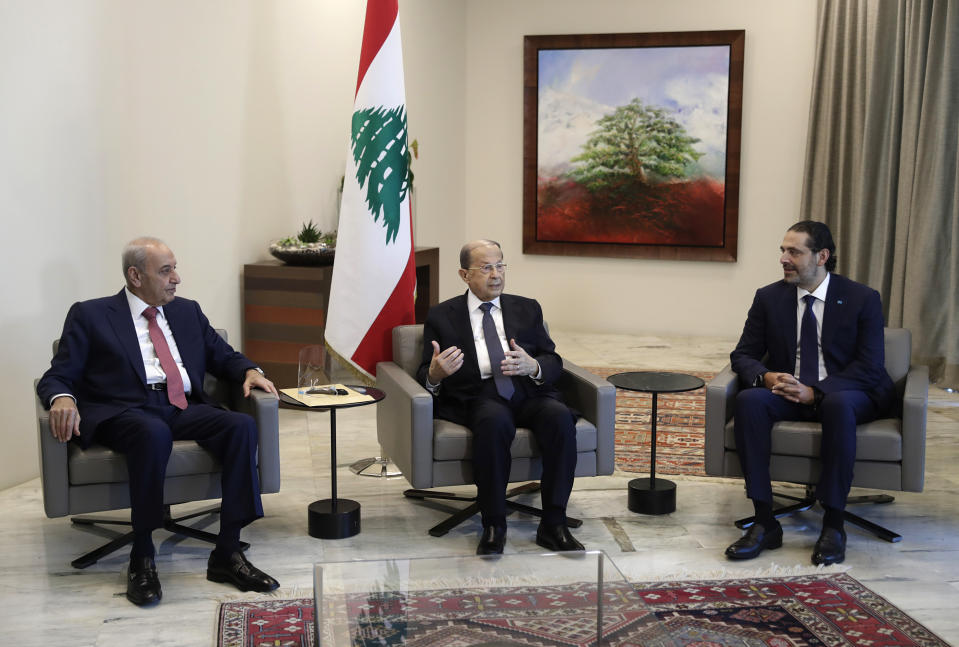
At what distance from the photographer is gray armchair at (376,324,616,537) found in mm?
3959

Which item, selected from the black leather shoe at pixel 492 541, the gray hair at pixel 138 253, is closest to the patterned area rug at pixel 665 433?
the black leather shoe at pixel 492 541

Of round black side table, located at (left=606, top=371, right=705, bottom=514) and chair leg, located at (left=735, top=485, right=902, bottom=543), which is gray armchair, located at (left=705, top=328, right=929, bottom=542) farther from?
round black side table, located at (left=606, top=371, right=705, bottom=514)

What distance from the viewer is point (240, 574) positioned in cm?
360

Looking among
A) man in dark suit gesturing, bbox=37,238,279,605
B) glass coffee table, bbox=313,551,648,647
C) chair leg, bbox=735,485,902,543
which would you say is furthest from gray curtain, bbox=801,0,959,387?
man in dark suit gesturing, bbox=37,238,279,605

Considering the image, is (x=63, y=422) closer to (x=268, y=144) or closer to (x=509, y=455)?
(x=509, y=455)

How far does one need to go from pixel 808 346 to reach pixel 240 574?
2.47 m

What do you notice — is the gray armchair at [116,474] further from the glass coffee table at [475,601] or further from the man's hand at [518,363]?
the glass coffee table at [475,601]

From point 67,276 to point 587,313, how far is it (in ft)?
18.9

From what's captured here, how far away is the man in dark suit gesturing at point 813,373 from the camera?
3889 mm

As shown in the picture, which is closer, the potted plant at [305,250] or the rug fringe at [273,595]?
the rug fringe at [273,595]

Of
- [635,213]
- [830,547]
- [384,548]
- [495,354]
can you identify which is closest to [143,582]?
[384,548]

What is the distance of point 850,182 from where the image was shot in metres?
8.34

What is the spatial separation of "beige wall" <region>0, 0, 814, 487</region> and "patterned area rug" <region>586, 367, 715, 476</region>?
2.51 m

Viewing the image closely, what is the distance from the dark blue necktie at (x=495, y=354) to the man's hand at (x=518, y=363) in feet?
0.11
